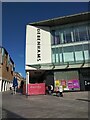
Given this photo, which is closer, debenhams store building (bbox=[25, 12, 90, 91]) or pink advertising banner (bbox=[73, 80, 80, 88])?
pink advertising banner (bbox=[73, 80, 80, 88])

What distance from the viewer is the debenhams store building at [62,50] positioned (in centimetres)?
3028

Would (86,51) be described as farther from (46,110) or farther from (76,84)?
(46,110)

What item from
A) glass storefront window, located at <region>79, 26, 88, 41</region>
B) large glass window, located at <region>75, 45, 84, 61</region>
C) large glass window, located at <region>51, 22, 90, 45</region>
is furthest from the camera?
large glass window, located at <region>51, 22, 90, 45</region>

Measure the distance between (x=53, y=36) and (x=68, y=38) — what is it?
2.74 m

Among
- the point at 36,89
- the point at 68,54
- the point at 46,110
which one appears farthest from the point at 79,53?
the point at 46,110

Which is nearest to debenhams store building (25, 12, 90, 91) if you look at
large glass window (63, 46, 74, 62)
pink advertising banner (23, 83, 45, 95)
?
large glass window (63, 46, 74, 62)

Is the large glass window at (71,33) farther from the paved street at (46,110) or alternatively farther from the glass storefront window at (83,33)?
the paved street at (46,110)

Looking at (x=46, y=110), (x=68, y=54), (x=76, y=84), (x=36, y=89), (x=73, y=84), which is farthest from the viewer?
(x=68, y=54)

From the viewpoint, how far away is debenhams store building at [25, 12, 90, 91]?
3028cm

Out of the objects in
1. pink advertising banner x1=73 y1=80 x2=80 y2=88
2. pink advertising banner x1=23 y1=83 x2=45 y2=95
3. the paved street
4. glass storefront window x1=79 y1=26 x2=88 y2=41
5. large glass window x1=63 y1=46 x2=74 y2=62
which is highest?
glass storefront window x1=79 y1=26 x2=88 y2=41

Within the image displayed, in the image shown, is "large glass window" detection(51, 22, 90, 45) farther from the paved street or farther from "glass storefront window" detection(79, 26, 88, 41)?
the paved street

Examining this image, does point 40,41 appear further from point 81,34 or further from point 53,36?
point 81,34

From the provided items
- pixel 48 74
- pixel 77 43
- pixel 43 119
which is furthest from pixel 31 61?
pixel 43 119

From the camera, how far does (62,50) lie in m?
32.2
